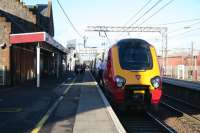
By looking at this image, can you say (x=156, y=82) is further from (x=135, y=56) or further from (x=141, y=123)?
(x=141, y=123)

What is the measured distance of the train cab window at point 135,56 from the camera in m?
17.7

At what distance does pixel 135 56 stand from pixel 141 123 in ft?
9.29

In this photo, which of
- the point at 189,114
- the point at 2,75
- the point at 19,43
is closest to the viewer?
the point at 189,114

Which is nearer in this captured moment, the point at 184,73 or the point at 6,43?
the point at 6,43

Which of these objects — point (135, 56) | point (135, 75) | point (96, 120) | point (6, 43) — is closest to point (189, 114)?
point (135, 56)

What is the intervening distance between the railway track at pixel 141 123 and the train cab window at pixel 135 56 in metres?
2.05

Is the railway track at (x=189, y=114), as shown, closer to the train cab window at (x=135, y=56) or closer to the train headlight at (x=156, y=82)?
the train headlight at (x=156, y=82)

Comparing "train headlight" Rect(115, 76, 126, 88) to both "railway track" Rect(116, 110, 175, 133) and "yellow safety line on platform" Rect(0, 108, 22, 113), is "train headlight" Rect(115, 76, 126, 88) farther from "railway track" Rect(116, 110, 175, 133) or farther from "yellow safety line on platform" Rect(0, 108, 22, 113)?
"yellow safety line on platform" Rect(0, 108, 22, 113)

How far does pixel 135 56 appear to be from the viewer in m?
18.0

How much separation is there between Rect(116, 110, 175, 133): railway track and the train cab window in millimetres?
2050

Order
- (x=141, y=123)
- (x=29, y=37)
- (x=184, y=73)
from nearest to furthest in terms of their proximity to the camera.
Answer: (x=141, y=123) → (x=29, y=37) → (x=184, y=73)

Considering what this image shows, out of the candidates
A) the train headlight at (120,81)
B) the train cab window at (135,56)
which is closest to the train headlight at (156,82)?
the train cab window at (135,56)

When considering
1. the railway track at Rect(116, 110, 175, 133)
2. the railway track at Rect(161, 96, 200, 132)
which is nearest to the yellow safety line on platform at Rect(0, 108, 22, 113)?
the railway track at Rect(116, 110, 175, 133)

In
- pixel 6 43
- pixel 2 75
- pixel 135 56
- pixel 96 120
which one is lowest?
pixel 96 120
